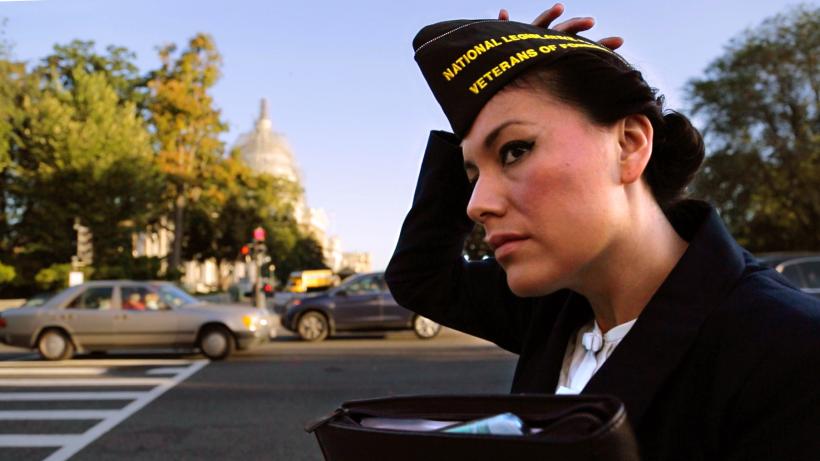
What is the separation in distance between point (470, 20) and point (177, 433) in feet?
22.6

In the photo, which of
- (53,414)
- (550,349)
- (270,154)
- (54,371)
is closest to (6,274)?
(54,371)

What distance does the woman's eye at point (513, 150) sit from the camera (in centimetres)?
116

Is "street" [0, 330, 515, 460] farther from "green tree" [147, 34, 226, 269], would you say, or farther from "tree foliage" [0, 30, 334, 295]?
"green tree" [147, 34, 226, 269]

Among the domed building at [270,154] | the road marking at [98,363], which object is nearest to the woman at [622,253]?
the road marking at [98,363]

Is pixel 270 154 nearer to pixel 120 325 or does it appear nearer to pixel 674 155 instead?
pixel 120 325

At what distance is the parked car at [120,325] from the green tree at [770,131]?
75.6ft

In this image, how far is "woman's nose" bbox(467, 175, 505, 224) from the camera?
1.17 metres

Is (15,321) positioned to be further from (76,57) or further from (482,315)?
(76,57)

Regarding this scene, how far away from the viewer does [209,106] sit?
35250 millimetres

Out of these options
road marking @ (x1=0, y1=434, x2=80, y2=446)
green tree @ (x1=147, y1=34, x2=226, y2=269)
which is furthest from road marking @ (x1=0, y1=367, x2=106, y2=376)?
green tree @ (x1=147, y1=34, x2=226, y2=269)

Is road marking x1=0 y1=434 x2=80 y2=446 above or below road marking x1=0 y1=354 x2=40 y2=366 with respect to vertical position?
below

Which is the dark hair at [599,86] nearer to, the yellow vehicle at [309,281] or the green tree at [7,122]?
the green tree at [7,122]

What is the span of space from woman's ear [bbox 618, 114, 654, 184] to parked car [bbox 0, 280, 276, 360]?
42.5 ft

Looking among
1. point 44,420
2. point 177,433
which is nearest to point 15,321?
point 44,420
